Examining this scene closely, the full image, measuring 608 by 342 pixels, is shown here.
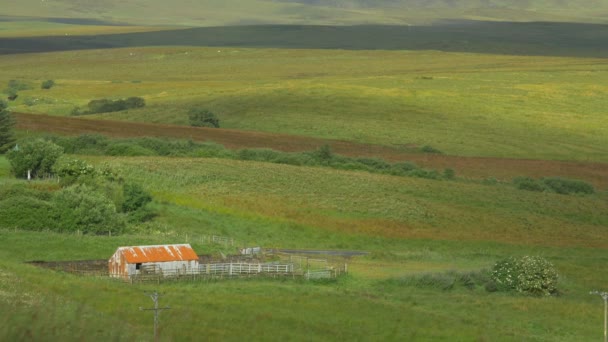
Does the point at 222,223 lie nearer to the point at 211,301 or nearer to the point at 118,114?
the point at 211,301

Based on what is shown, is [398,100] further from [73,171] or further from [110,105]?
[73,171]

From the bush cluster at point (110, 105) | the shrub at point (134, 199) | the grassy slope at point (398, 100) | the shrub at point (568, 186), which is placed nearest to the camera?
the shrub at point (134, 199)

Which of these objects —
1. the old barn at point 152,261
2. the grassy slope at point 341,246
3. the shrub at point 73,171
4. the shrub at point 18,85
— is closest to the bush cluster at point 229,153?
the grassy slope at point 341,246

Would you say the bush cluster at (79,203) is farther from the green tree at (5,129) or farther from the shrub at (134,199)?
the green tree at (5,129)

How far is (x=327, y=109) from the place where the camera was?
4055 inches

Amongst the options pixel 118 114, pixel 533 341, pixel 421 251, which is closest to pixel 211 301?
pixel 533 341

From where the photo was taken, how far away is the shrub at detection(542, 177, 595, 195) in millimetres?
67125

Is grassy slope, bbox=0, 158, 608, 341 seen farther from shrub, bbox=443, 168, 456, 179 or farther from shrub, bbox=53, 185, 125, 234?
shrub, bbox=443, 168, 456, 179

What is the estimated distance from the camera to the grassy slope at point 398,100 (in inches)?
3605

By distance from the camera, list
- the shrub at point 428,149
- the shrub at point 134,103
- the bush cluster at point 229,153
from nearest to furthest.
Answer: the bush cluster at point 229,153 → the shrub at point 428,149 → the shrub at point 134,103

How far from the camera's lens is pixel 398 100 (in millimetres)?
110000

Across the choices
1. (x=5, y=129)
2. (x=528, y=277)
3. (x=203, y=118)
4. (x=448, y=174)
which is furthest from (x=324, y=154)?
(x=528, y=277)

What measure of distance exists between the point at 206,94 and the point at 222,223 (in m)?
61.6

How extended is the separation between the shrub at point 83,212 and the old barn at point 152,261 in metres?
7.87
